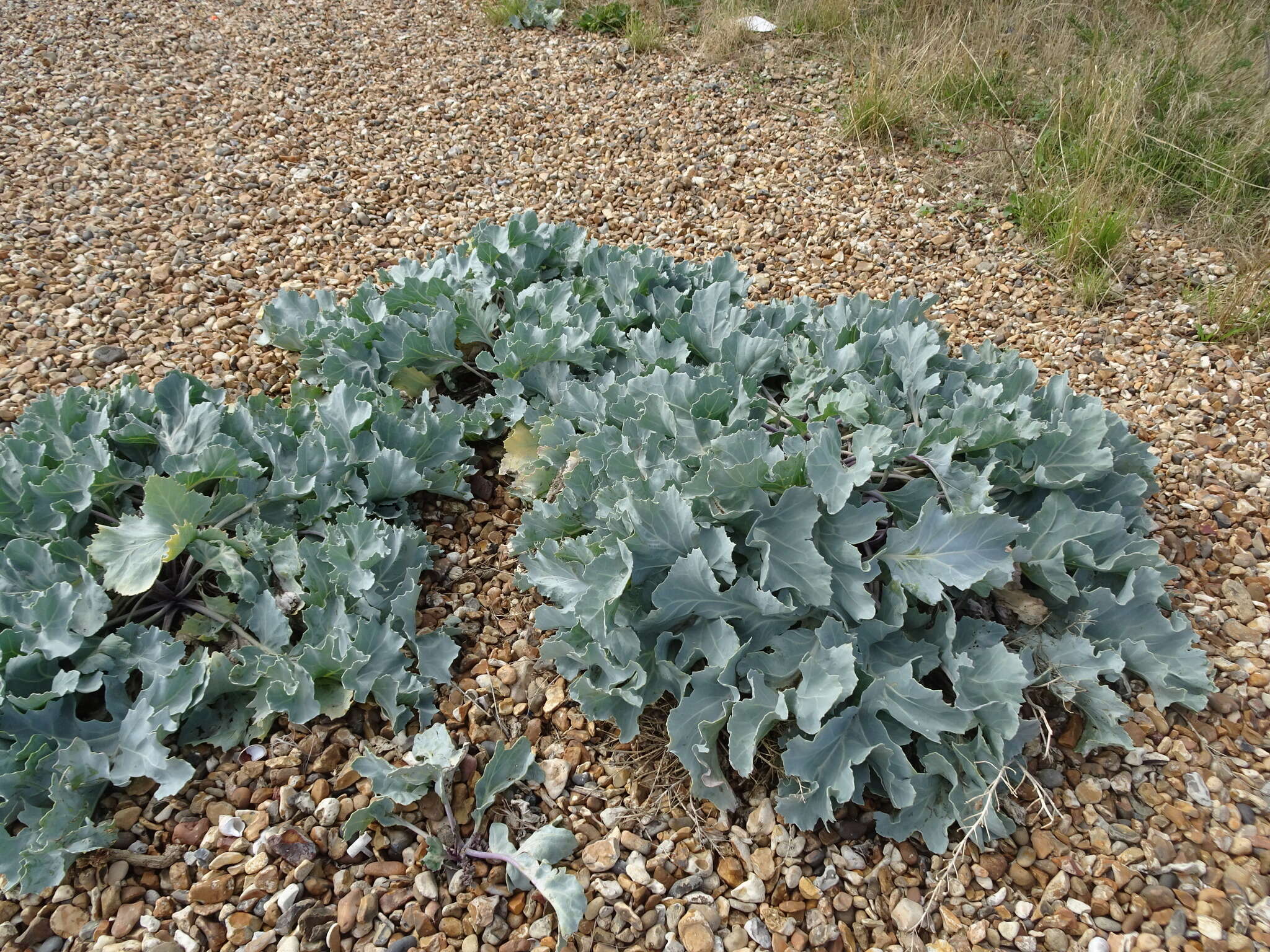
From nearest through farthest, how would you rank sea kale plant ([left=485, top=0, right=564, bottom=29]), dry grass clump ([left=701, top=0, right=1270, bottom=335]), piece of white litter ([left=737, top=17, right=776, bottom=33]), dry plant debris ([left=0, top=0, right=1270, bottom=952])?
1. dry plant debris ([left=0, top=0, right=1270, bottom=952])
2. dry grass clump ([left=701, top=0, right=1270, bottom=335])
3. piece of white litter ([left=737, top=17, right=776, bottom=33])
4. sea kale plant ([left=485, top=0, right=564, bottom=29])

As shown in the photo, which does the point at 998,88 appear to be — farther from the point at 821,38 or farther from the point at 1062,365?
the point at 1062,365

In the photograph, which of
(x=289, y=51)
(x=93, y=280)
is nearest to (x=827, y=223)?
(x=93, y=280)

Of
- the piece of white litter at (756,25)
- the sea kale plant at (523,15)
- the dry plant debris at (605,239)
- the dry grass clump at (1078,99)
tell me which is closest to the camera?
the dry plant debris at (605,239)

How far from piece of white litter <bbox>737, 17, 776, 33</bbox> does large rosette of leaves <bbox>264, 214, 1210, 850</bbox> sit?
3.63m

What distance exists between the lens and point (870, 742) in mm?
1583

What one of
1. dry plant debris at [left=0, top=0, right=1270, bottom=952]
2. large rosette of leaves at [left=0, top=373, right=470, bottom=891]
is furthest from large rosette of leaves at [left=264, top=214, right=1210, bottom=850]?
large rosette of leaves at [left=0, top=373, right=470, bottom=891]

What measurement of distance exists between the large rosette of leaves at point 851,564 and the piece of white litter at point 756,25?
11.9 feet

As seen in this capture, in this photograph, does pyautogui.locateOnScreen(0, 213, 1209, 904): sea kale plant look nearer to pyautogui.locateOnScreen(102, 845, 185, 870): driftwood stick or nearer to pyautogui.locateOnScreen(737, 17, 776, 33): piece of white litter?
pyautogui.locateOnScreen(102, 845, 185, 870): driftwood stick

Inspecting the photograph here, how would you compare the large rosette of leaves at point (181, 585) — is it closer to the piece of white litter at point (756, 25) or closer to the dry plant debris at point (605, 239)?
the dry plant debris at point (605, 239)

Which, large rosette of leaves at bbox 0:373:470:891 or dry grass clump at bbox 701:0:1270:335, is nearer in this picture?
large rosette of leaves at bbox 0:373:470:891

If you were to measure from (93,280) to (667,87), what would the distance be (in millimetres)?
3046

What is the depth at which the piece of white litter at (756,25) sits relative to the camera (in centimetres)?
515

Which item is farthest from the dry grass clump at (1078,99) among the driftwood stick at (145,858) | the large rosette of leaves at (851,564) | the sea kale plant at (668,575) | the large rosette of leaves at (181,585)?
the driftwood stick at (145,858)

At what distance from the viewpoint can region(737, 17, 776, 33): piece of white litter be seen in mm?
5148
